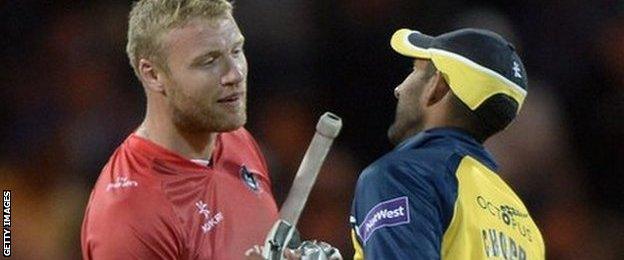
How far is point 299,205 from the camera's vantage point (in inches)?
114

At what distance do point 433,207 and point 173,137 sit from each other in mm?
743

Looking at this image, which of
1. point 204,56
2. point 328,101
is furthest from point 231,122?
point 328,101

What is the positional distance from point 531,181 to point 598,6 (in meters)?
0.80

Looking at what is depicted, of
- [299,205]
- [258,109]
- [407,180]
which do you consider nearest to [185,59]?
[299,205]

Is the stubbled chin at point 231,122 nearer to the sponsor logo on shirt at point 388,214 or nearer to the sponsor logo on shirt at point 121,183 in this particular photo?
the sponsor logo on shirt at point 121,183

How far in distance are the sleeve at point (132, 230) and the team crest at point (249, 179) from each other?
1.14 ft

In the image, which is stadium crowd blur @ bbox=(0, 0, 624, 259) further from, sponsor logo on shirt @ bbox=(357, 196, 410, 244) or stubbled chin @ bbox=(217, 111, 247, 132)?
sponsor logo on shirt @ bbox=(357, 196, 410, 244)

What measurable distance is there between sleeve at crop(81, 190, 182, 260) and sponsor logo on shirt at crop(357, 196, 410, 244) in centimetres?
51

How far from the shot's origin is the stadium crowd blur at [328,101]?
450 centimetres

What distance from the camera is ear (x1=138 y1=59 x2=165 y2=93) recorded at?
2.78m

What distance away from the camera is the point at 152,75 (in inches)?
110

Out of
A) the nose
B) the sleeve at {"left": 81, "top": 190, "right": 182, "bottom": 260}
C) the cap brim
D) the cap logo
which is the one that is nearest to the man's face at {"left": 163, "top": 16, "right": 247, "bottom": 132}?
the nose

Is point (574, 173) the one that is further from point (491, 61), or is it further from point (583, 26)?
point (491, 61)

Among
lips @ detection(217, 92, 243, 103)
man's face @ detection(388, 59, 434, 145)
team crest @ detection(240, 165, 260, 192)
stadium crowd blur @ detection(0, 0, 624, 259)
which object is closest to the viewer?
man's face @ detection(388, 59, 434, 145)
